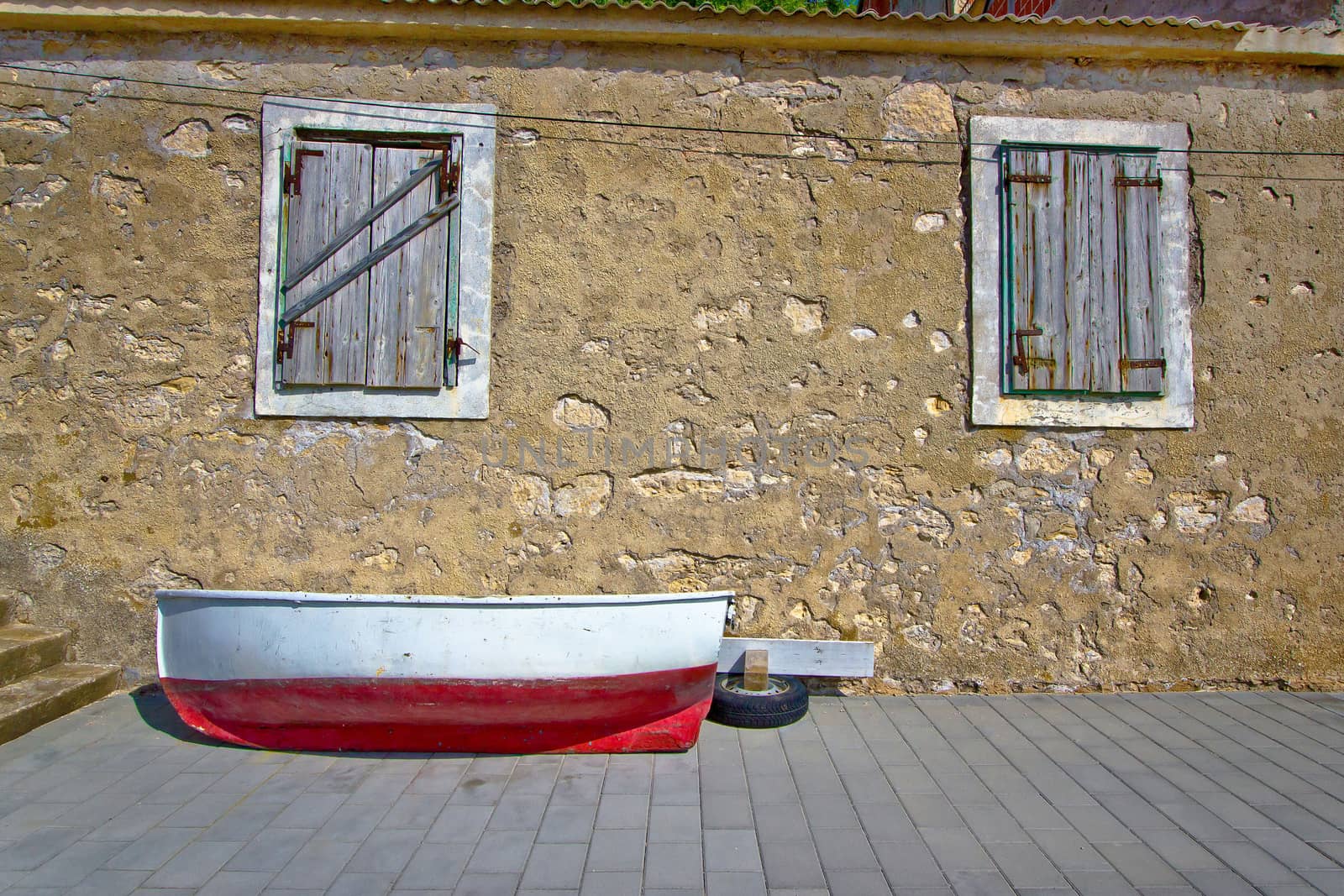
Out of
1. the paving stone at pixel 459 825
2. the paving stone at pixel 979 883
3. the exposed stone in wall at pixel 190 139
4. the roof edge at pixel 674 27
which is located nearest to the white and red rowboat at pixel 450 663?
the paving stone at pixel 459 825

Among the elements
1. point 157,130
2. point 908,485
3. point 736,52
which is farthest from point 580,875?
point 157,130

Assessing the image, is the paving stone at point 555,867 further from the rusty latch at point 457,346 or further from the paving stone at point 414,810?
the rusty latch at point 457,346

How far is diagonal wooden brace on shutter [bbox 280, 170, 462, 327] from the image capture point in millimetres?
4648

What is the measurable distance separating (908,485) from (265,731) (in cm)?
343

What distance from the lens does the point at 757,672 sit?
170 inches

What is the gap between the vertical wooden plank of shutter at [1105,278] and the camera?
472 centimetres

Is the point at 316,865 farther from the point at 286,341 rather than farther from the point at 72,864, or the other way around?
the point at 286,341

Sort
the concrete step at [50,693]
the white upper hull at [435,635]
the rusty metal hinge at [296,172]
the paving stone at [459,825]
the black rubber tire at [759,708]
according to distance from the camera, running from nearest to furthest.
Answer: the paving stone at [459,825] < the white upper hull at [435,635] < the concrete step at [50,693] < the black rubber tire at [759,708] < the rusty metal hinge at [296,172]

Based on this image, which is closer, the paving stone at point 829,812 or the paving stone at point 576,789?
Result: the paving stone at point 829,812

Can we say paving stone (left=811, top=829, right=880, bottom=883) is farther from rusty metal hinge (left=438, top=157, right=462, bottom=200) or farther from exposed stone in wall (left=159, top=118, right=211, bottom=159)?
exposed stone in wall (left=159, top=118, right=211, bottom=159)

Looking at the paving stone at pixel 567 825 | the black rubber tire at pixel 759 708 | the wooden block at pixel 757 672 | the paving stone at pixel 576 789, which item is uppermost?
the wooden block at pixel 757 672

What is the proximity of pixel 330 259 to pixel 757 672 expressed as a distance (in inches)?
125

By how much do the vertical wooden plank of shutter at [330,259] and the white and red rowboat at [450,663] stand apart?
4.61 feet

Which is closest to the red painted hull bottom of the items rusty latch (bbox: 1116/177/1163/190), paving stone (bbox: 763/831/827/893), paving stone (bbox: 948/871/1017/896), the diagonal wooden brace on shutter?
paving stone (bbox: 763/831/827/893)
